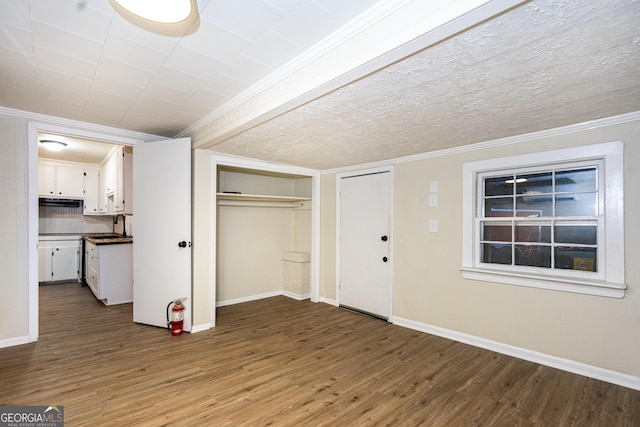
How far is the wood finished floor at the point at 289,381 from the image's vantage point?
6.64 feet

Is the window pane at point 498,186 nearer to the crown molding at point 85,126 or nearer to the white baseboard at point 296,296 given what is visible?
the white baseboard at point 296,296

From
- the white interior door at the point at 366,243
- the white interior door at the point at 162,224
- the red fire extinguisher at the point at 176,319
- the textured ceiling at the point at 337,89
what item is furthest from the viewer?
the white interior door at the point at 366,243

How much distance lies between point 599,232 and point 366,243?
246cm

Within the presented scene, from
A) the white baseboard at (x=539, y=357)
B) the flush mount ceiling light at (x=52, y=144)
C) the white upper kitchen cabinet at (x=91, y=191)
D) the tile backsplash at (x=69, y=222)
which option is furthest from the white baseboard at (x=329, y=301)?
the tile backsplash at (x=69, y=222)

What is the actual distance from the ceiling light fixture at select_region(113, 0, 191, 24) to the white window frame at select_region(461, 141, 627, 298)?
3006mm

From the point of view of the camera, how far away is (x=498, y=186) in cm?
323

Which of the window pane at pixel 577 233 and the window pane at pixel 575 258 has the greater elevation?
the window pane at pixel 577 233

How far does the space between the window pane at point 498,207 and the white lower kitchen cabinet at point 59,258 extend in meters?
7.05

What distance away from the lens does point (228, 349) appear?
9.96 ft

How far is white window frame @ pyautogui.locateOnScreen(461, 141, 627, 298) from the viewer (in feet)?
8.03

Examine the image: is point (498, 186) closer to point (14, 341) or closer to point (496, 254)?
point (496, 254)

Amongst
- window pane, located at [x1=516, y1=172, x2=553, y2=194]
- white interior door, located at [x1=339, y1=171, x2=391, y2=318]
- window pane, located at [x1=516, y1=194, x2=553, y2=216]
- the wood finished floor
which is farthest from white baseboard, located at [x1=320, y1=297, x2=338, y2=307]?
window pane, located at [x1=516, y1=172, x2=553, y2=194]

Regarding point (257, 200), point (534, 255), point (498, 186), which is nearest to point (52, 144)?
point (257, 200)

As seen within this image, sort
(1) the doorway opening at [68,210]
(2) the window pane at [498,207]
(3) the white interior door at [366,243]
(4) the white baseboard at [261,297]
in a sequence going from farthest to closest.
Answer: (1) the doorway opening at [68,210] < (4) the white baseboard at [261,297] < (3) the white interior door at [366,243] < (2) the window pane at [498,207]
